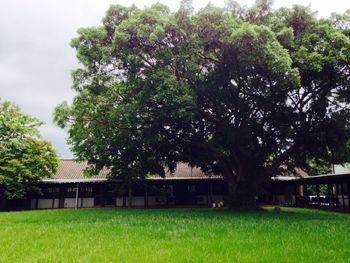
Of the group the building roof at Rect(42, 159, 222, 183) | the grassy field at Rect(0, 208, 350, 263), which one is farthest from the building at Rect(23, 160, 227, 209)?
the grassy field at Rect(0, 208, 350, 263)

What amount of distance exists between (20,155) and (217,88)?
1973cm

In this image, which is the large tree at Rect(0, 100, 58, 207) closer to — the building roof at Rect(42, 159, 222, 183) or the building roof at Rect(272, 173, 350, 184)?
the building roof at Rect(42, 159, 222, 183)

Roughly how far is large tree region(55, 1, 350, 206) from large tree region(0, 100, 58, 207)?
350 inches

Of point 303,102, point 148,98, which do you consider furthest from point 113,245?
point 303,102

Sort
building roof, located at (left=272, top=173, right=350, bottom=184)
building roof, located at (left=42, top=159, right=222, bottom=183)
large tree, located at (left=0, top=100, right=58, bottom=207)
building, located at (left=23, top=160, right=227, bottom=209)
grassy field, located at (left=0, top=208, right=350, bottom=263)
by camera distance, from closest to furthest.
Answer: grassy field, located at (left=0, top=208, right=350, bottom=263) < building roof, located at (left=272, top=173, right=350, bottom=184) < large tree, located at (left=0, top=100, right=58, bottom=207) < building roof, located at (left=42, top=159, right=222, bottom=183) < building, located at (left=23, top=160, right=227, bottom=209)

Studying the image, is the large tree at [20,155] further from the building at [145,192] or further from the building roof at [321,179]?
the building roof at [321,179]

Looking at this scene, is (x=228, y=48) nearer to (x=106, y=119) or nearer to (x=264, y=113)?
(x=264, y=113)

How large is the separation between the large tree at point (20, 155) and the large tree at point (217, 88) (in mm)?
8903

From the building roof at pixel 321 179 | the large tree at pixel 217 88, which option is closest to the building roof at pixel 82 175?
the building roof at pixel 321 179

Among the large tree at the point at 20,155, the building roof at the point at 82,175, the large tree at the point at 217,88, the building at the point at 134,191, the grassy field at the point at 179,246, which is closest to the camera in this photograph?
the grassy field at the point at 179,246

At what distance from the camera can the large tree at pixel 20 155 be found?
90.0ft

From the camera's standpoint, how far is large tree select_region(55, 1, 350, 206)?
15828 mm

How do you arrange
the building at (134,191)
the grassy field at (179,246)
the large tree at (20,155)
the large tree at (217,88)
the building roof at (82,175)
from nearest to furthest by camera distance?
the grassy field at (179,246)
the large tree at (217,88)
the large tree at (20,155)
the building roof at (82,175)
the building at (134,191)

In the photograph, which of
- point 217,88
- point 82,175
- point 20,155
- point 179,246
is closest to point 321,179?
point 217,88
